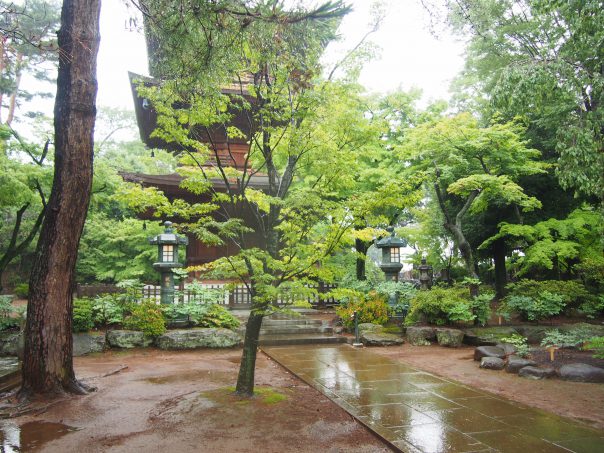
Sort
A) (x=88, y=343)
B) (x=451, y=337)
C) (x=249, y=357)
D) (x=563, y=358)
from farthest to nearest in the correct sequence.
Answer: (x=451, y=337)
(x=88, y=343)
(x=563, y=358)
(x=249, y=357)

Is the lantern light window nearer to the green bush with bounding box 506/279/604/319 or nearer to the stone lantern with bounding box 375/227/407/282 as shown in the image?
the stone lantern with bounding box 375/227/407/282

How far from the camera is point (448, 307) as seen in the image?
10.8 meters

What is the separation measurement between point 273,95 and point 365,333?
7.16 metres

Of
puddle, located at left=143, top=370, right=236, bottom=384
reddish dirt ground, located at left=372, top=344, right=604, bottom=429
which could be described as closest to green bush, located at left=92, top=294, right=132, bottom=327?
puddle, located at left=143, top=370, right=236, bottom=384

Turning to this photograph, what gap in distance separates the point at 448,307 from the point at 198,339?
634 cm

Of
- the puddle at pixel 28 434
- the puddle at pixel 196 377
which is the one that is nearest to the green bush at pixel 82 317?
the puddle at pixel 196 377

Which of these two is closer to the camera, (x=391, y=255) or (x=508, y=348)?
(x=508, y=348)

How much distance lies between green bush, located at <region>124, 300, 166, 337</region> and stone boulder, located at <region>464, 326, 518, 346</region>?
753 centimetres

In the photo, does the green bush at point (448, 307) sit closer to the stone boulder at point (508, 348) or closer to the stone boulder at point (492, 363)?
the stone boulder at point (508, 348)

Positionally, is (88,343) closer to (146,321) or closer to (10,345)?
(146,321)

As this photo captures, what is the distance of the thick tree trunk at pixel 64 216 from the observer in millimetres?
5676

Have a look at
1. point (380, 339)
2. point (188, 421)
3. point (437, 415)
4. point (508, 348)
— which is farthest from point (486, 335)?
point (188, 421)

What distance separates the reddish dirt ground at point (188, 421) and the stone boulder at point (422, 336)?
4.59 metres

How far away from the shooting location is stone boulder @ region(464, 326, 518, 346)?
9793 mm
